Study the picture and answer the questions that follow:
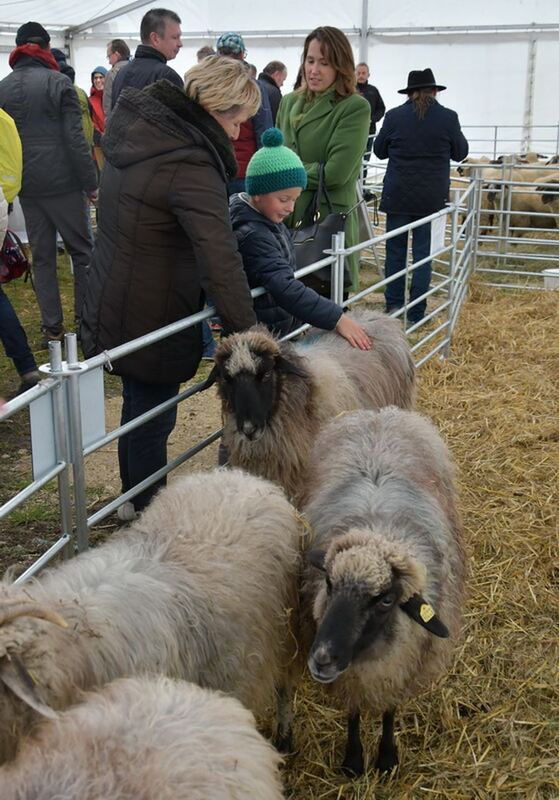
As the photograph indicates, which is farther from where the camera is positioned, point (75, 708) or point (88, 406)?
point (88, 406)

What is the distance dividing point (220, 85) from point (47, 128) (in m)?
3.15

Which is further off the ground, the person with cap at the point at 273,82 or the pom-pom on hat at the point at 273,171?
the person with cap at the point at 273,82

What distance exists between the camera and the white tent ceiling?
14.3 metres

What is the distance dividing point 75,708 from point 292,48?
15.0m

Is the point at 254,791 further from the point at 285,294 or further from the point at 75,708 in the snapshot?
the point at 285,294

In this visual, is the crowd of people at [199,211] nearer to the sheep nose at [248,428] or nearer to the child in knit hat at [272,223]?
the child in knit hat at [272,223]

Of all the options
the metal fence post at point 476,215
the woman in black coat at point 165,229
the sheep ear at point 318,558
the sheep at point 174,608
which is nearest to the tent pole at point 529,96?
the metal fence post at point 476,215

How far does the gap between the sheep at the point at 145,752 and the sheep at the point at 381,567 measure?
571 mm

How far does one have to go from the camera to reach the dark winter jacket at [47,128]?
5488 millimetres

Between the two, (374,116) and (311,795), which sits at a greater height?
(374,116)

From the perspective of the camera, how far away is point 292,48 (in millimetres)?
14891

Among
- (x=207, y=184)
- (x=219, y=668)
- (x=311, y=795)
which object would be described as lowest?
(x=311, y=795)

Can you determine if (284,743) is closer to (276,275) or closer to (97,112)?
(276,275)

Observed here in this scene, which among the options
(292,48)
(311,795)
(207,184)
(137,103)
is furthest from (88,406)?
(292,48)
